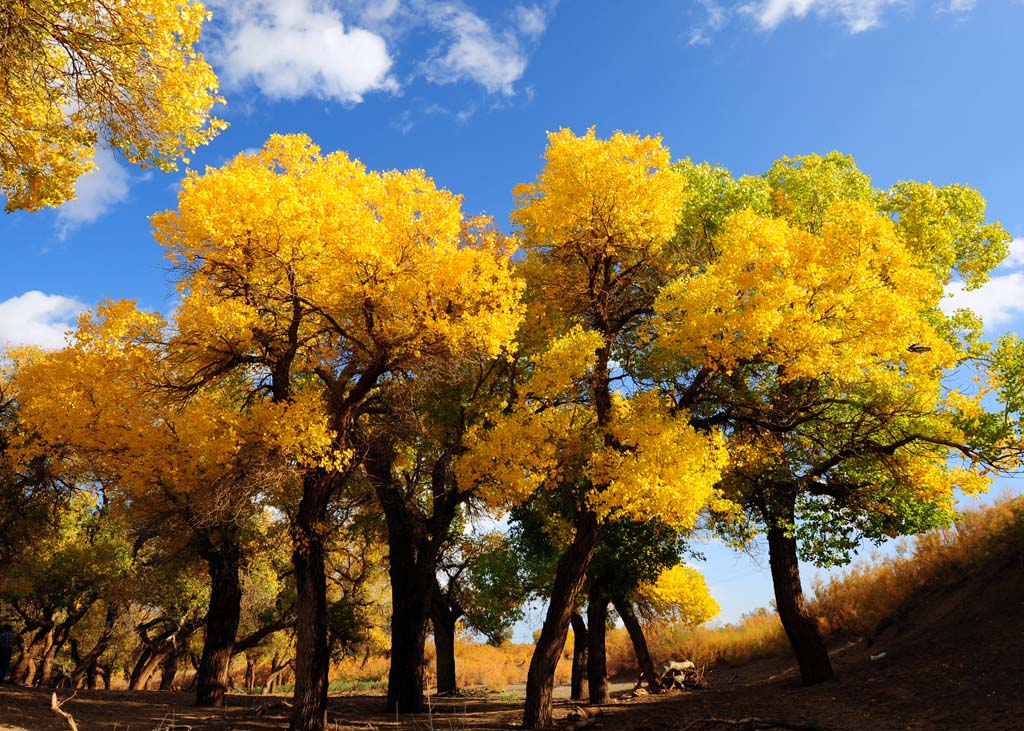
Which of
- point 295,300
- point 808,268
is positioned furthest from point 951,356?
point 295,300

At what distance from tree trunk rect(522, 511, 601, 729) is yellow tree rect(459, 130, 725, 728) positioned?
0.02 meters

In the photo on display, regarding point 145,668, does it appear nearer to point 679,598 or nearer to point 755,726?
point 679,598

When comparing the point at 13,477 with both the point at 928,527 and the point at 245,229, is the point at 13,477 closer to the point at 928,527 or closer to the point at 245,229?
the point at 245,229

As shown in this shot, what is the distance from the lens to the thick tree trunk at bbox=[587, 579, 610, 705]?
55.5 feet

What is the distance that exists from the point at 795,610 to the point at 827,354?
25.6 feet

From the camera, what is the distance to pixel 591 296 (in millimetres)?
13609

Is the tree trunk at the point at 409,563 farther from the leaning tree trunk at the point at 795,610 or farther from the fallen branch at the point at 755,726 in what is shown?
the leaning tree trunk at the point at 795,610

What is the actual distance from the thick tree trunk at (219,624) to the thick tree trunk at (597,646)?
947 centimetres

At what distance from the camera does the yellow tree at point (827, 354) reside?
10.8 meters

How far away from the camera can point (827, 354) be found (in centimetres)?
1061

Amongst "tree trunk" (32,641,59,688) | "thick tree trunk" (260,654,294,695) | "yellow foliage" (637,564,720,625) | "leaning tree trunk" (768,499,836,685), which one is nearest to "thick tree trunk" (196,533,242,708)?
"yellow foliage" (637,564,720,625)

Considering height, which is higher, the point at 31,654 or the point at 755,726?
the point at 31,654

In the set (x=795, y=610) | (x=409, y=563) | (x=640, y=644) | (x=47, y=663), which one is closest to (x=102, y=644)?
(x=47, y=663)

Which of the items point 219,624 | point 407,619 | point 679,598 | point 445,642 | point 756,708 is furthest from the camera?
point 445,642
